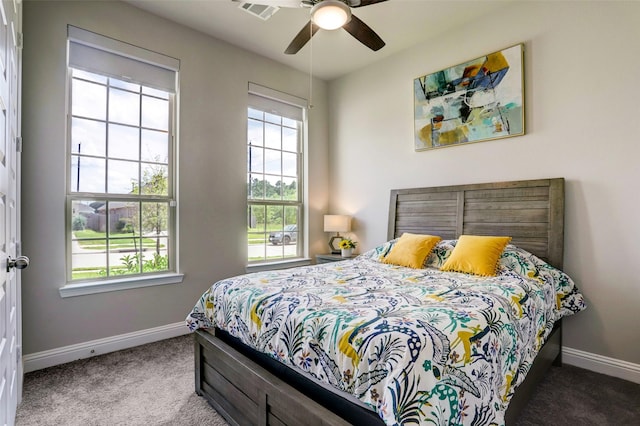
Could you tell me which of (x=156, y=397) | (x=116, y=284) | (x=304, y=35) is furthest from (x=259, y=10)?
(x=156, y=397)

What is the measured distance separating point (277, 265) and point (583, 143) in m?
3.14

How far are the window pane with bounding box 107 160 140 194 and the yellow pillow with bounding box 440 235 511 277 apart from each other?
2.80 metres

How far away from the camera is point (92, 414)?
1960mm

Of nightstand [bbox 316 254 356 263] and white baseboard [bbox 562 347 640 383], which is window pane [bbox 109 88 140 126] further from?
white baseboard [bbox 562 347 640 383]

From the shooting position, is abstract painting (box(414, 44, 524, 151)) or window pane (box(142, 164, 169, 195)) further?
window pane (box(142, 164, 169, 195))

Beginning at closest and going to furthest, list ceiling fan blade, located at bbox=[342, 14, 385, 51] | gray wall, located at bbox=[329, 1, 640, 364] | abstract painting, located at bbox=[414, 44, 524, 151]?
ceiling fan blade, located at bbox=[342, 14, 385, 51] → gray wall, located at bbox=[329, 1, 640, 364] → abstract painting, located at bbox=[414, 44, 524, 151]

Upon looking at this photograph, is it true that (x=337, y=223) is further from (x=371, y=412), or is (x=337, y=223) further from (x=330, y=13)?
(x=371, y=412)

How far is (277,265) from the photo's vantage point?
13.2 feet

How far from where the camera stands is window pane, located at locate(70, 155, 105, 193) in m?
2.77

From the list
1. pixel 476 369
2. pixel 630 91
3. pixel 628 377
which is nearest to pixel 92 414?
pixel 476 369

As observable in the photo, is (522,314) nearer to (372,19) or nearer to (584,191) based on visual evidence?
(584,191)

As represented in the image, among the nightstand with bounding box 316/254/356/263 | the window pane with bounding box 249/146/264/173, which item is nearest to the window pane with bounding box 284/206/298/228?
the nightstand with bounding box 316/254/356/263

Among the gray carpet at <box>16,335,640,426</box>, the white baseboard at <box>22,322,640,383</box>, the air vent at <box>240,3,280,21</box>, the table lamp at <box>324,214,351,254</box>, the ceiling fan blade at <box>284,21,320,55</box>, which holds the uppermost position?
the air vent at <box>240,3,280,21</box>

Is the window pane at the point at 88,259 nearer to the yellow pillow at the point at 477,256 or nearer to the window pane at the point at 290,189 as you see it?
the window pane at the point at 290,189
